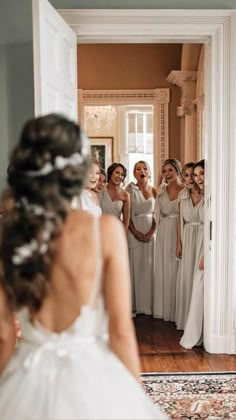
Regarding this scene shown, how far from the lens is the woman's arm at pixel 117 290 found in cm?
129

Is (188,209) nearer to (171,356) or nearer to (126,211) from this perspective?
(126,211)

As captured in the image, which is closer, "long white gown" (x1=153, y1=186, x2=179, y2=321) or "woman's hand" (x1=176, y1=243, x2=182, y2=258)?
"woman's hand" (x1=176, y1=243, x2=182, y2=258)

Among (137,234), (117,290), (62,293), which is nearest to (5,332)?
(62,293)

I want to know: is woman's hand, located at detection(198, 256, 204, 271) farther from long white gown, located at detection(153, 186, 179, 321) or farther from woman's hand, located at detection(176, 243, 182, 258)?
long white gown, located at detection(153, 186, 179, 321)

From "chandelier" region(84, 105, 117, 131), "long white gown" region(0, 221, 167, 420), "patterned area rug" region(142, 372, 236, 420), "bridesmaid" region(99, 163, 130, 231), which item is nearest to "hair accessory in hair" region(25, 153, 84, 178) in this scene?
"long white gown" region(0, 221, 167, 420)

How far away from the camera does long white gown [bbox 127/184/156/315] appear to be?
5.33m

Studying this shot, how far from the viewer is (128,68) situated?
7613mm

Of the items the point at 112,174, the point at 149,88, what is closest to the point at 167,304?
the point at 112,174

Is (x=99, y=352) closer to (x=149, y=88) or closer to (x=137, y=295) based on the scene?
(x=137, y=295)

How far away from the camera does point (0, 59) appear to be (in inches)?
144

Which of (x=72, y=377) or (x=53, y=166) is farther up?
(x=53, y=166)

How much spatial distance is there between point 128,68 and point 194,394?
5235 millimetres

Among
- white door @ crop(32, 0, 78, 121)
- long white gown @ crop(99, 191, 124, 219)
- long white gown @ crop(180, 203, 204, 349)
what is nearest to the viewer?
white door @ crop(32, 0, 78, 121)

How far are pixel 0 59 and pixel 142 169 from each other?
2112 millimetres
